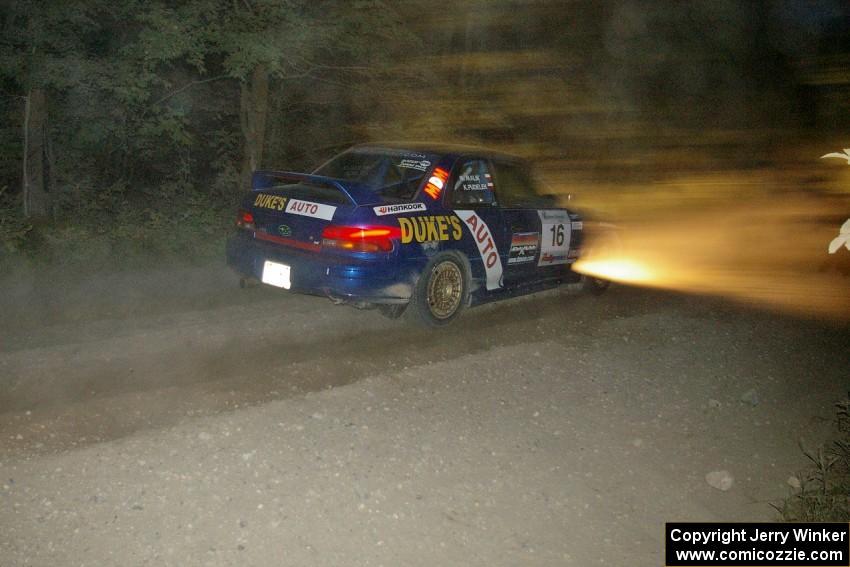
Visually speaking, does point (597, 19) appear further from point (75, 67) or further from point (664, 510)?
point (664, 510)

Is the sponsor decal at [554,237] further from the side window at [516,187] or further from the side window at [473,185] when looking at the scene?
the side window at [473,185]

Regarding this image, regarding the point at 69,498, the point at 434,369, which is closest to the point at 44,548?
the point at 69,498

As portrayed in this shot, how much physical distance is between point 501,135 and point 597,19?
790cm

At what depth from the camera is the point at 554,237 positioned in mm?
8023

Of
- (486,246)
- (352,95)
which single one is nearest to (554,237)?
(486,246)

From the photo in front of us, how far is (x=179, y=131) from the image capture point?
10.3 metres

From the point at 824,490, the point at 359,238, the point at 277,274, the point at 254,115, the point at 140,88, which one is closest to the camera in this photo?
the point at 824,490

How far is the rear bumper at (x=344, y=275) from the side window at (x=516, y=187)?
161cm

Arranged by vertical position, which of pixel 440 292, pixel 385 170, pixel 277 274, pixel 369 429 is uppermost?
pixel 385 170

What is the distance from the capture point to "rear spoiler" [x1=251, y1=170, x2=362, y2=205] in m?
6.17

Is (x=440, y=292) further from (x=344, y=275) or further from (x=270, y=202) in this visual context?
(x=270, y=202)

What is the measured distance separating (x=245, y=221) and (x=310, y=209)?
828 millimetres

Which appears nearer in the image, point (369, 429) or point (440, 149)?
point (369, 429)

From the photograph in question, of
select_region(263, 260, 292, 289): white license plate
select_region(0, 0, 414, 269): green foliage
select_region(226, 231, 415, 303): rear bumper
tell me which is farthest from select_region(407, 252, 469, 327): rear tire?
select_region(0, 0, 414, 269): green foliage
